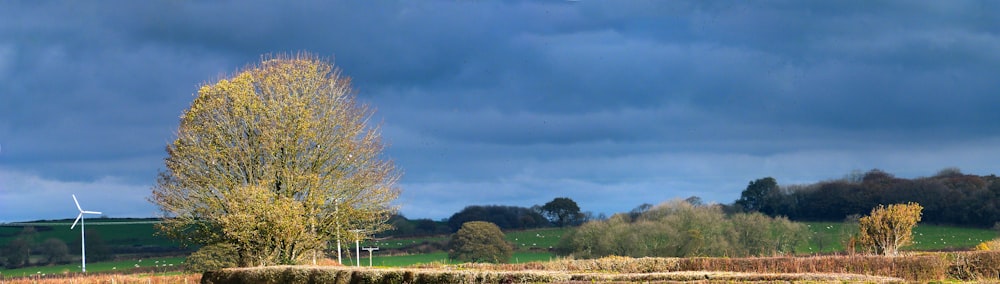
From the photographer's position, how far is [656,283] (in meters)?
24.3

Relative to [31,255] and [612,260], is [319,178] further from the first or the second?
[31,255]

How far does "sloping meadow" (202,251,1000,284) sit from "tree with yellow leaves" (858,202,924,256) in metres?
15.6

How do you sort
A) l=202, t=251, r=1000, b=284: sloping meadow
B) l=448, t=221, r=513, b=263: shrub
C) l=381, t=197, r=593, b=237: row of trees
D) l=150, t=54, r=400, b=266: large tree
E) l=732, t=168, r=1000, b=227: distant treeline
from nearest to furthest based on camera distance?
l=202, t=251, r=1000, b=284: sloping meadow → l=150, t=54, r=400, b=266: large tree → l=448, t=221, r=513, b=263: shrub → l=732, t=168, r=1000, b=227: distant treeline → l=381, t=197, r=593, b=237: row of trees

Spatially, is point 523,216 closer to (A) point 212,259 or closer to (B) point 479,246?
(B) point 479,246

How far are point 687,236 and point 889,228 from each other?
118 feet

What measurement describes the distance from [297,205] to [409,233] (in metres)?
77.8

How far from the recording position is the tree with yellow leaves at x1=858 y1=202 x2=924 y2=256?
52.3 metres

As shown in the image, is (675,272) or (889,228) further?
(889,228)

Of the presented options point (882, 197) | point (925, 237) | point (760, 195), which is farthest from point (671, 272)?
point (760, 195)

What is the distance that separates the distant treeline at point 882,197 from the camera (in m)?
111

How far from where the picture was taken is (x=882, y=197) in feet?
388

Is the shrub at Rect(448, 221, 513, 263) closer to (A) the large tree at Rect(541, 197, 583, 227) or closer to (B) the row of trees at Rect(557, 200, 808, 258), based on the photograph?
(B) the row of trees at Rect(557, 200, 808, 258)

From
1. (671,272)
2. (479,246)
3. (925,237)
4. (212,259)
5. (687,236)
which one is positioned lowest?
(925,237)

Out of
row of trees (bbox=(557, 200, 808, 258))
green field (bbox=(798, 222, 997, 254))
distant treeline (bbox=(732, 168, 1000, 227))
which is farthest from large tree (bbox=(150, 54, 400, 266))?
distant treeline (bbox=(732, 168, 1000, 227))
